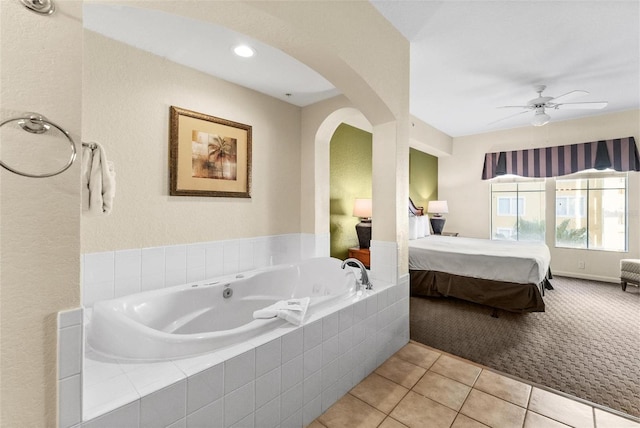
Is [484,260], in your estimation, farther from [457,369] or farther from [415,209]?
[415,209]

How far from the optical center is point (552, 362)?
2.22m

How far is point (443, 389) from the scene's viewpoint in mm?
1871

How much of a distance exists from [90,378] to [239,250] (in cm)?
173

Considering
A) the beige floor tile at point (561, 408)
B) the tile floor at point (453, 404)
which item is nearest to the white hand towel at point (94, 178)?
the tile floor at point (453, 404)

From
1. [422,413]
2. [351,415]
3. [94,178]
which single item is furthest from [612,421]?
[94,178]

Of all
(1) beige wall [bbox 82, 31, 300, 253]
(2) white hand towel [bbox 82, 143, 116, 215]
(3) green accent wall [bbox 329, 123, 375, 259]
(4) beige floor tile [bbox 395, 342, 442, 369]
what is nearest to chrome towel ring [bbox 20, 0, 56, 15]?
(2) white hand towel [bbox 82, 143, 116, 215]

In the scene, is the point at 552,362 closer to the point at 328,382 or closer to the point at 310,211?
the point at 328,382

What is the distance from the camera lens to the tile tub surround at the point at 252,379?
3.34 feet

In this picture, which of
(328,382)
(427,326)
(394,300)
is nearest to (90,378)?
(328,382)

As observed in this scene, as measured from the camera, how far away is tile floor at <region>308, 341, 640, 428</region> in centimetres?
160

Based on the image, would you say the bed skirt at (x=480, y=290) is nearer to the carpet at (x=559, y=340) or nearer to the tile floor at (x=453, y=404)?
the carpet at (x=559, y=340)

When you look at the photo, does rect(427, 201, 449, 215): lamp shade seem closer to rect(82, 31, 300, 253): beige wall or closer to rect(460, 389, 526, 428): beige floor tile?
rect(82, 31, 300, 253): beige wall

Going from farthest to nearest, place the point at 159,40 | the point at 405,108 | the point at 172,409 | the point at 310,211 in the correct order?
the point at 310,211
the point at 405,108
the point at 159,40
the point at 172,409

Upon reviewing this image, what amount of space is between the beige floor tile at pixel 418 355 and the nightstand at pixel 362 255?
1.31 meters
